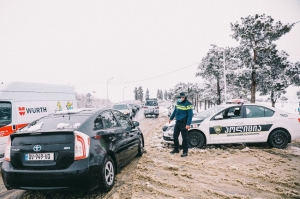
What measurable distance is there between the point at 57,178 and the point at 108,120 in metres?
1.55

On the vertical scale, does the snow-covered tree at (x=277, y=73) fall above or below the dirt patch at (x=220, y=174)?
above

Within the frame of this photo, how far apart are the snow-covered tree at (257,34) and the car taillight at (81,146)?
20.8m

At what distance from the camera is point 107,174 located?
3459 mm

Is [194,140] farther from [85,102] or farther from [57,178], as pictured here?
[85,102]

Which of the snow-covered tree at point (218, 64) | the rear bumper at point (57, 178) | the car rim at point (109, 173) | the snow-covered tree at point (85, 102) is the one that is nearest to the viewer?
the rear bumper at point (57, 178)

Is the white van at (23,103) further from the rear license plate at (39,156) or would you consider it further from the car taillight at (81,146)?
the car taillight at (81,146)

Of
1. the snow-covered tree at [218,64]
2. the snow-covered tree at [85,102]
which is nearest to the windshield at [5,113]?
the snow-covered tree at [218,64]

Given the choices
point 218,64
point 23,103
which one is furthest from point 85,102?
point 23,103

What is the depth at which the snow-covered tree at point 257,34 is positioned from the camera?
19.2m

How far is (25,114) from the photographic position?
21.9 feet

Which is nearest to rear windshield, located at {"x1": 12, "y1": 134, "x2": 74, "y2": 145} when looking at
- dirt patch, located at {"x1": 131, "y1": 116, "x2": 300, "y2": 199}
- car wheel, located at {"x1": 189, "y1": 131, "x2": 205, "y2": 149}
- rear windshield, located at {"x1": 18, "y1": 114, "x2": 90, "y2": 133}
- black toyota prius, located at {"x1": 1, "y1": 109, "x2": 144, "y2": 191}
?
black toyota prius, located at {"x1": 1, "y1": 109, "x2": 144, "y2": 191}

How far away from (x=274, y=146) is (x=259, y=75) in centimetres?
1670

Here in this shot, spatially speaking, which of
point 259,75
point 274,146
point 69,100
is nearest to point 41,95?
point 69,100

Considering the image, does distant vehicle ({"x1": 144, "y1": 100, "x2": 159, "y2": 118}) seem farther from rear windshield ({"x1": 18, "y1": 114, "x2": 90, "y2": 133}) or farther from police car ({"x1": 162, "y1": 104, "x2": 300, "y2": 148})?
Answer: rear windshield ({"x1": 18, "y1": 114, "x2": 90, "y2": 133})
